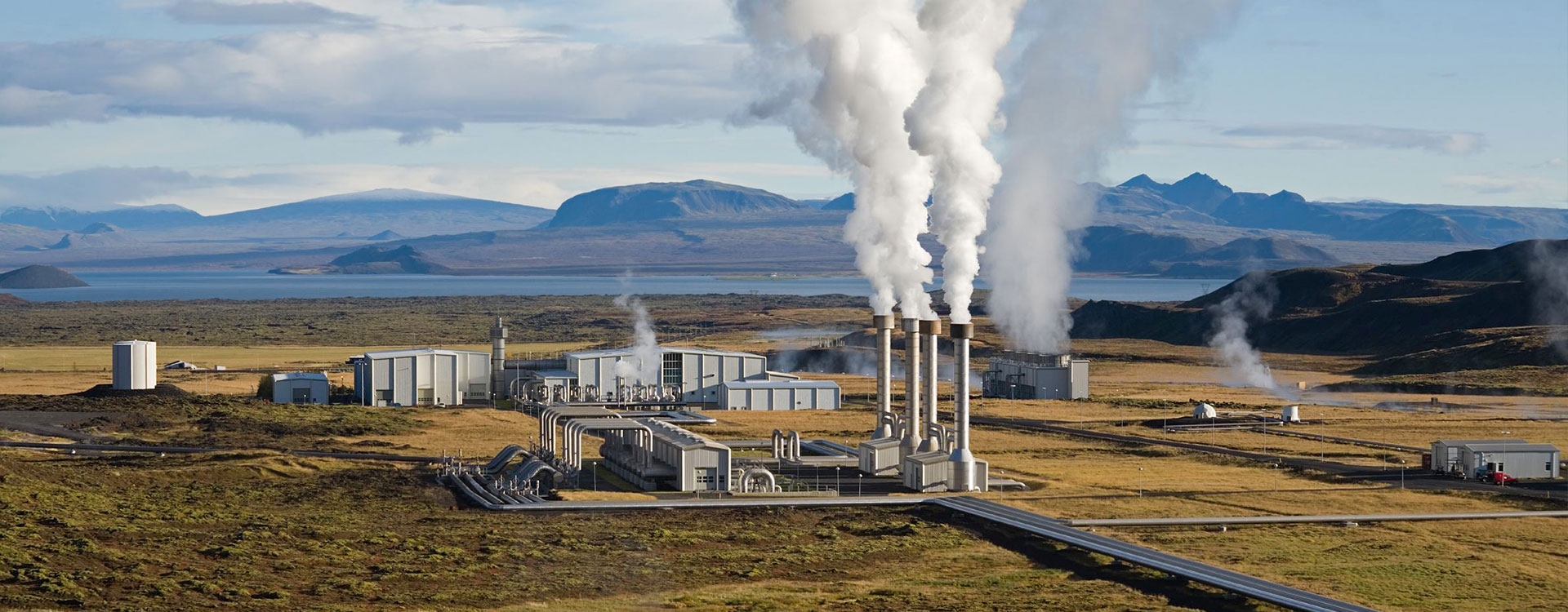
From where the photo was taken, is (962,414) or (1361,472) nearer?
(962,414)

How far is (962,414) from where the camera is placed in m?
71.5

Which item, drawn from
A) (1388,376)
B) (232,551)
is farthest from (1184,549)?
(1388,376)

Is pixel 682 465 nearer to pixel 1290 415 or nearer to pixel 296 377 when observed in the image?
pixel 1290 415

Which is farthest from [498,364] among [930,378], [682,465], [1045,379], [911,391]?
[682,465]

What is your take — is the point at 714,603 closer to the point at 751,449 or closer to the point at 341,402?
the point at 751,449

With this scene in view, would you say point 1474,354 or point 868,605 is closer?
point 868,605

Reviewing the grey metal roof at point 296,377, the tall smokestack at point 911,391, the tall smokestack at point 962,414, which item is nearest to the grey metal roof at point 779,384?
the grey metal roof at point 296,377

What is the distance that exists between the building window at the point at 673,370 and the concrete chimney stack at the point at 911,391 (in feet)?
132

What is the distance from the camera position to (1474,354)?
164 meters

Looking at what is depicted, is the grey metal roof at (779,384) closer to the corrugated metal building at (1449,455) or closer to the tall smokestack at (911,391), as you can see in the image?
the tall smokestack at (911,391)

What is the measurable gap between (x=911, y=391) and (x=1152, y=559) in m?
28.3

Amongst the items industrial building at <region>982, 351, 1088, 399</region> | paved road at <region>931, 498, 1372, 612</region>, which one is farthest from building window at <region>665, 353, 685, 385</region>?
paved road at <region>931, 498, 1372, 612</region>

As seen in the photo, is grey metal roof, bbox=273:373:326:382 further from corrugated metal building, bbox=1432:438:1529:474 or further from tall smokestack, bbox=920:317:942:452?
corrugated metal building, bbox=1432:438:1529:474

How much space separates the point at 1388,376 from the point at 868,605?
408 ft
